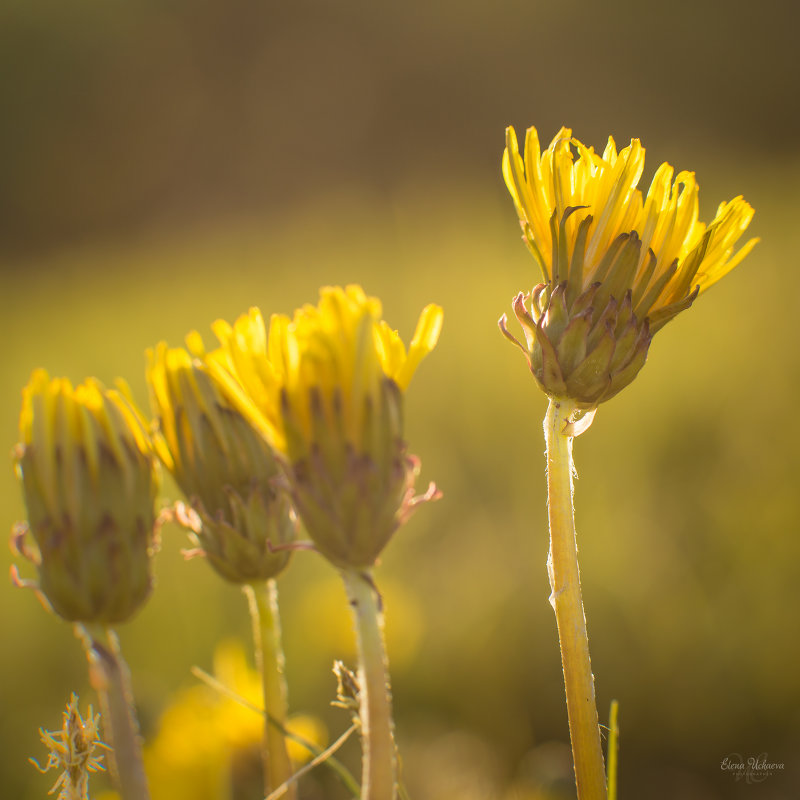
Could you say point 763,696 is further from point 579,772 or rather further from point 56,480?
point 56,480

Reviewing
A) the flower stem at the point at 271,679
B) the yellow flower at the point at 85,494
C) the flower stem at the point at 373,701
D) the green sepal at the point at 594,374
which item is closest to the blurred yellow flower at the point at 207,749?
the flower stem at the point at 271,679

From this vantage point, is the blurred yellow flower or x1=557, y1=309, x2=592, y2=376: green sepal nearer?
x1=557, y1=309, x2=592, y2=376: green sepal

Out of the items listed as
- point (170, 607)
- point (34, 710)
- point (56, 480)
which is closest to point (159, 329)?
point (170, 607)

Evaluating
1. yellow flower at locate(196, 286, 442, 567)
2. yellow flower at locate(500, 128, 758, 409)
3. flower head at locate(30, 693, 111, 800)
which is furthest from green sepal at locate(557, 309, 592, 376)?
flower head at locate(30, 693, 111, 800)

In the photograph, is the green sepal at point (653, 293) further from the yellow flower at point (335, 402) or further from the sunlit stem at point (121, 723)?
the sunlit stem at point (121, 723)

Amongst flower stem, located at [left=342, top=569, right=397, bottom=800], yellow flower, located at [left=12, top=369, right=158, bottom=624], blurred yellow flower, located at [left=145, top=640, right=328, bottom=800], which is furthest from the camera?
blurred yellow flower, located at [left=145, top=640, right=328, bottom=800]

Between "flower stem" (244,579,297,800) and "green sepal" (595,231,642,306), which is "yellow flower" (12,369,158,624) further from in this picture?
"green sepal" (595,231,642,306)
